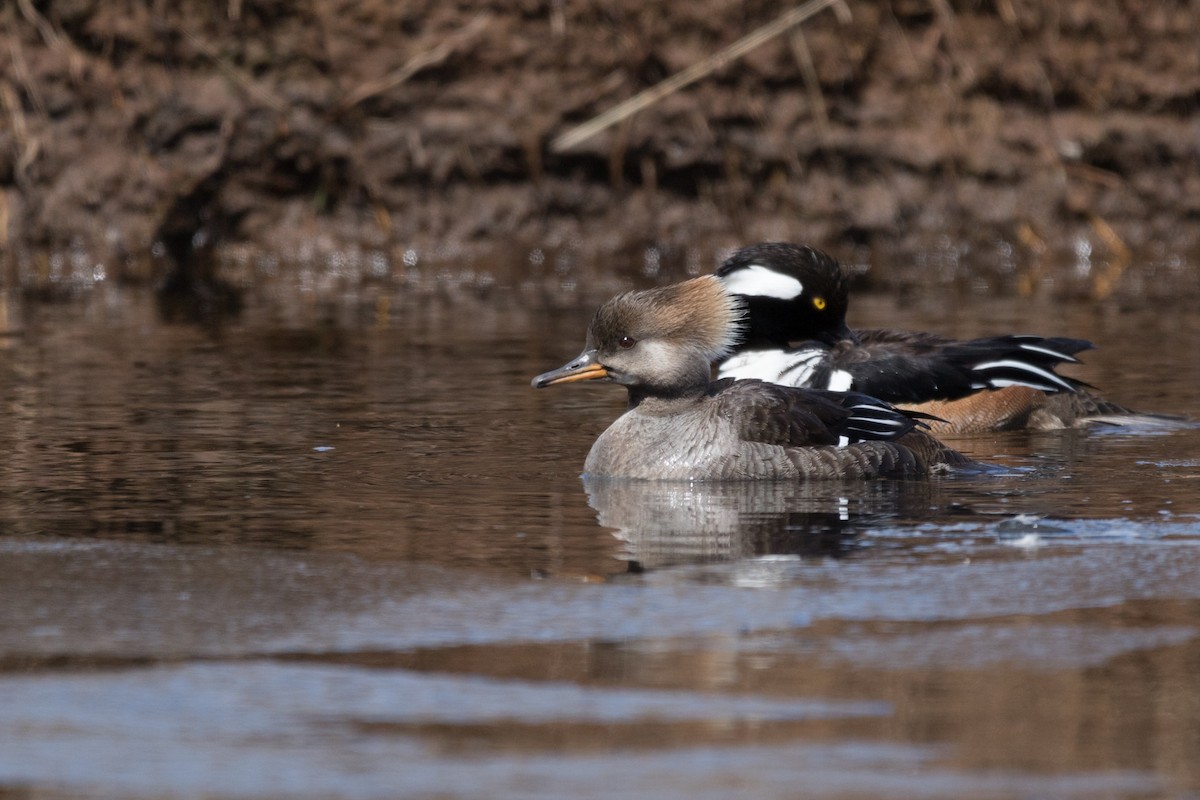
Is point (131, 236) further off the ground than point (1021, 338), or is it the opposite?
point (131, 236)

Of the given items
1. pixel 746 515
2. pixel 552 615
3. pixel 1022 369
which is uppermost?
pixel 1022 369

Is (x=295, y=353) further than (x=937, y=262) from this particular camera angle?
No

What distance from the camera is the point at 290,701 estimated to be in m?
4.31

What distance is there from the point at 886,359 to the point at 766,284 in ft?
2.29

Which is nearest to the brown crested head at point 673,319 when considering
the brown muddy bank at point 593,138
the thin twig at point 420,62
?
the brown muddy bank at point 593,138

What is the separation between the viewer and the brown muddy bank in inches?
599

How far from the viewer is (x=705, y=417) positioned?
7.27 m

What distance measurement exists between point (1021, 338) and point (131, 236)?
8521 mm

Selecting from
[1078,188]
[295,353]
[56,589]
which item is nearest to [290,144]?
[295,353]

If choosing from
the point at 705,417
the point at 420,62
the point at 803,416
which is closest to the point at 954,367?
the point at 803,416

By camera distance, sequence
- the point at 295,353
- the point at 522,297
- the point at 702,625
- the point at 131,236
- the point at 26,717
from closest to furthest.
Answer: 1. the point at 26,717
2. the point at 702,625
3. the point at 295,353
4. the point at 522,297
5. the point at 131,236

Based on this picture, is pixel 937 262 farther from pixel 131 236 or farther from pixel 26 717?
pixel 26 717

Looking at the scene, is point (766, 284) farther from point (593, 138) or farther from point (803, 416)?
point (593, 138)

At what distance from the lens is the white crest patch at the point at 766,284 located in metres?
9.23
